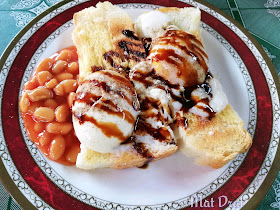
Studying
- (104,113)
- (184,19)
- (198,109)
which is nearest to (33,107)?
(104,113)

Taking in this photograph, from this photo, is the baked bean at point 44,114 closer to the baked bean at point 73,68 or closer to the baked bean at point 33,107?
the baked bean at point 33,107

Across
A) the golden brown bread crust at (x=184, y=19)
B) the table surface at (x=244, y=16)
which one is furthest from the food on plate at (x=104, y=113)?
the table surface at (x=244, y=16)

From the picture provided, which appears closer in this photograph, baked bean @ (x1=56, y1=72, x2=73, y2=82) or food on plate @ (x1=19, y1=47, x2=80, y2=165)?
food on plate @ (x1=19, y1=47, x2=80, y2=165)

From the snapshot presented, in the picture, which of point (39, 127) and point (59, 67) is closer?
point (39, 127)

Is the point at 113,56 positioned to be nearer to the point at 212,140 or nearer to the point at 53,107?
the point at 53,107

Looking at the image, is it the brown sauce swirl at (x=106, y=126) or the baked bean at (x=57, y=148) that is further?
the baked bean at (x=57, y=148)

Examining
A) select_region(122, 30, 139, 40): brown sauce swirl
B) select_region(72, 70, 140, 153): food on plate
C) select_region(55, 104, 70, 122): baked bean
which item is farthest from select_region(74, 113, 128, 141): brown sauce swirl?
select_region(122, 30, 139, 40): brown sauce swirl

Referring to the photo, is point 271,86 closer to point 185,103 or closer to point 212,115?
point 212,115

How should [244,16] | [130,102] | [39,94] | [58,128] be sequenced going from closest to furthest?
[130,102]
[58,128]
[39,94]
[244,16]

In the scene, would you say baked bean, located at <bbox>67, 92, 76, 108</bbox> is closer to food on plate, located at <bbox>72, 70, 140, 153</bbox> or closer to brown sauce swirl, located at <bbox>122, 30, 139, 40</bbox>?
food on plate, located at <bbox>72, 70, 140, 153</bbox>
